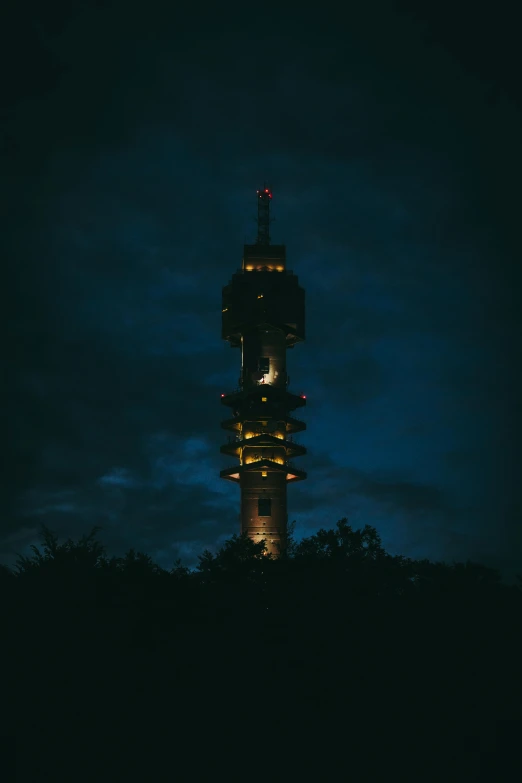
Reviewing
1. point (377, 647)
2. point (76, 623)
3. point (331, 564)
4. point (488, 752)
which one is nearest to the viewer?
point (488, 752)

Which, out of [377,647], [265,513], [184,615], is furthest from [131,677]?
[265,513]

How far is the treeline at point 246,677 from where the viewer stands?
4338 cm

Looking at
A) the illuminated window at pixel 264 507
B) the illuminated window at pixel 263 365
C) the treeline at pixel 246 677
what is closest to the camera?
the treeline at pixel 246 677

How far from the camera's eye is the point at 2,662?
46.0 metres

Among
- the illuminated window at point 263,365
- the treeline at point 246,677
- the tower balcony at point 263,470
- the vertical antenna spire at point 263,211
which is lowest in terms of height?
the treeline at point 246,677

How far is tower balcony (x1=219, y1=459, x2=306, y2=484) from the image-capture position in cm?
12212

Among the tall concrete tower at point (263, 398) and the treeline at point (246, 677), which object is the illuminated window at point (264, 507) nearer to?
the tall concrete tower at point (263, 398)

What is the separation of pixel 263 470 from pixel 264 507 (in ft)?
15.1

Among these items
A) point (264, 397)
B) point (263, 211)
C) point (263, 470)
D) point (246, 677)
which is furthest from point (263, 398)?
point (246, 677)

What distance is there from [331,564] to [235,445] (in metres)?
52.0

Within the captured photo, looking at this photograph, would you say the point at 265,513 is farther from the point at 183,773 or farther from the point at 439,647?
the point at 183,773

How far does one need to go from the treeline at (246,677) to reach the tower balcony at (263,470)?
58.9 meters

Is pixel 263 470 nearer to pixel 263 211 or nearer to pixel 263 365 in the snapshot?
pixel 263 365

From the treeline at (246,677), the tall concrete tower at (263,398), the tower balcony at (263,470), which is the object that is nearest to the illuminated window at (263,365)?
the tall concrete tower at (263,398)
